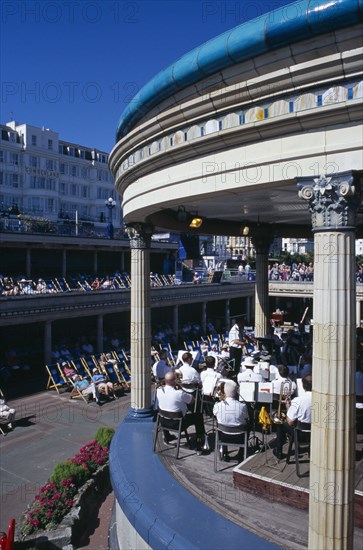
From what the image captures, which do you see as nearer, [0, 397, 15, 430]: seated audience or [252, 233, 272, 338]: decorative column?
[252, 233, 272, 338]: decorative column

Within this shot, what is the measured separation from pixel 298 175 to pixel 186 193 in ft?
7.18

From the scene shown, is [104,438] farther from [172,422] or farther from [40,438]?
[172,422]

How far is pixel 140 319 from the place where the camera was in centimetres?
1067

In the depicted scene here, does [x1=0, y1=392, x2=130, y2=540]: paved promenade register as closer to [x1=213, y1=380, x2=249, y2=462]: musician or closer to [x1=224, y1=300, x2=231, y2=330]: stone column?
[x1=213, y1=380, x2=249, y2=462]: musician

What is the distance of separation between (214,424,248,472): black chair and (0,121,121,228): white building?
142 ft

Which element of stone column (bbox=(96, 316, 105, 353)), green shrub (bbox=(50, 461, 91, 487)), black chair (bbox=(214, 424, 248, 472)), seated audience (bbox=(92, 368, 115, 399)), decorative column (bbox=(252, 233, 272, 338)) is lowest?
seated audience (bbox=(92, 368, 115, 399))

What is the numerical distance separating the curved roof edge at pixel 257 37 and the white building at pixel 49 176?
42.8 m

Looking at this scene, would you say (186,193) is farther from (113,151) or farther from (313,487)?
(313,487)

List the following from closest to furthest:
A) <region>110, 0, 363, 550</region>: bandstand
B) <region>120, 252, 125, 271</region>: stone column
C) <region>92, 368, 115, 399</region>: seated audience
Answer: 1. <region>110, 0, 363, 550</region>: bandstand
2. <region>92, 368, 115, 399</region>: seated audience
3. <region>120, 252, 125, 271</region>: stone column

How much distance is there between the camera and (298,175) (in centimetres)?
527

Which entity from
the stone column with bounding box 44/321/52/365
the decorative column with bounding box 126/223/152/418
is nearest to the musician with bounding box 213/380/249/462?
the decorative column with bounding box 126/223/152/418

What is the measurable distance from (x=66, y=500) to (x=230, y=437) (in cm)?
435

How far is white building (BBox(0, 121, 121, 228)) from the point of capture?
4984cm

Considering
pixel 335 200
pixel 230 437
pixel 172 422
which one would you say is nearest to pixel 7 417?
pixel 172 422
